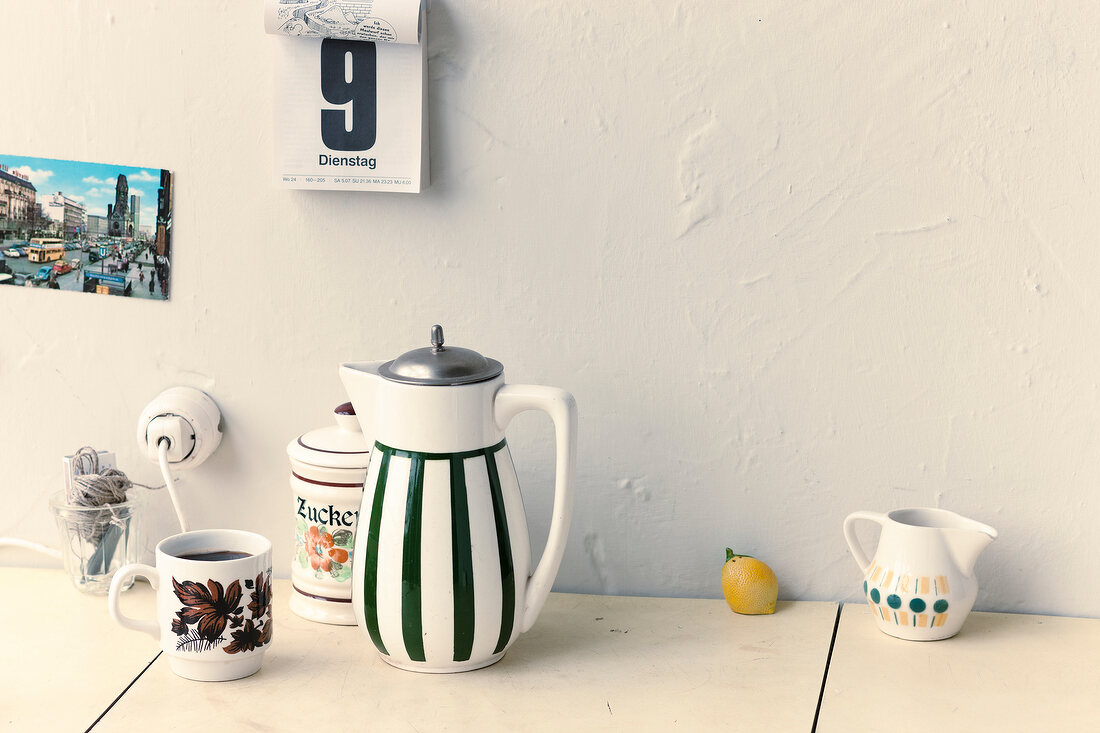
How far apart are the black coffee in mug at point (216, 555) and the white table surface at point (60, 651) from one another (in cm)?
10

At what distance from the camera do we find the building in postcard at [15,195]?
1.00 metres

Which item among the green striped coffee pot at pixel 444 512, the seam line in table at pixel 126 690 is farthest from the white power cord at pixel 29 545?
the green striped coffee pot at pixel 444 512

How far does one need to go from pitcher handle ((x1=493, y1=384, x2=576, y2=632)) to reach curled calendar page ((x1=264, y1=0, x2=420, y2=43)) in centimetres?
34

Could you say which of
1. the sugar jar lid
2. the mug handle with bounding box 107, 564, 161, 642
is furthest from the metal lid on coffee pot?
the mug handle with bounding box 107, 564, 161, 642

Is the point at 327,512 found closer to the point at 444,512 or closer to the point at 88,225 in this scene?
the point at 444,512

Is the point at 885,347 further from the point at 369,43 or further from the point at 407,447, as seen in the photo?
the point at 369,43

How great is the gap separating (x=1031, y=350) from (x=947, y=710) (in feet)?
1.13

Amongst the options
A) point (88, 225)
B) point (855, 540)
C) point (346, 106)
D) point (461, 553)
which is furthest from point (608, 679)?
point (88, 225)

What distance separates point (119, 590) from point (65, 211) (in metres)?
0.42

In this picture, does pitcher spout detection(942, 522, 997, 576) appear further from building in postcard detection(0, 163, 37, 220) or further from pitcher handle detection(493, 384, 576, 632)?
building in postcard detection(0, 163, 37, 220)

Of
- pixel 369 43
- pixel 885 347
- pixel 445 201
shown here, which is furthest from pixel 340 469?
pixel 885 347

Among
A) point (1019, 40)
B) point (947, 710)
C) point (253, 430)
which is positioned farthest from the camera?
point (253, 430)

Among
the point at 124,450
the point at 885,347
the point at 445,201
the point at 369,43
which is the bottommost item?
the point at 124,450

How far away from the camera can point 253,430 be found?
3.32 feet
